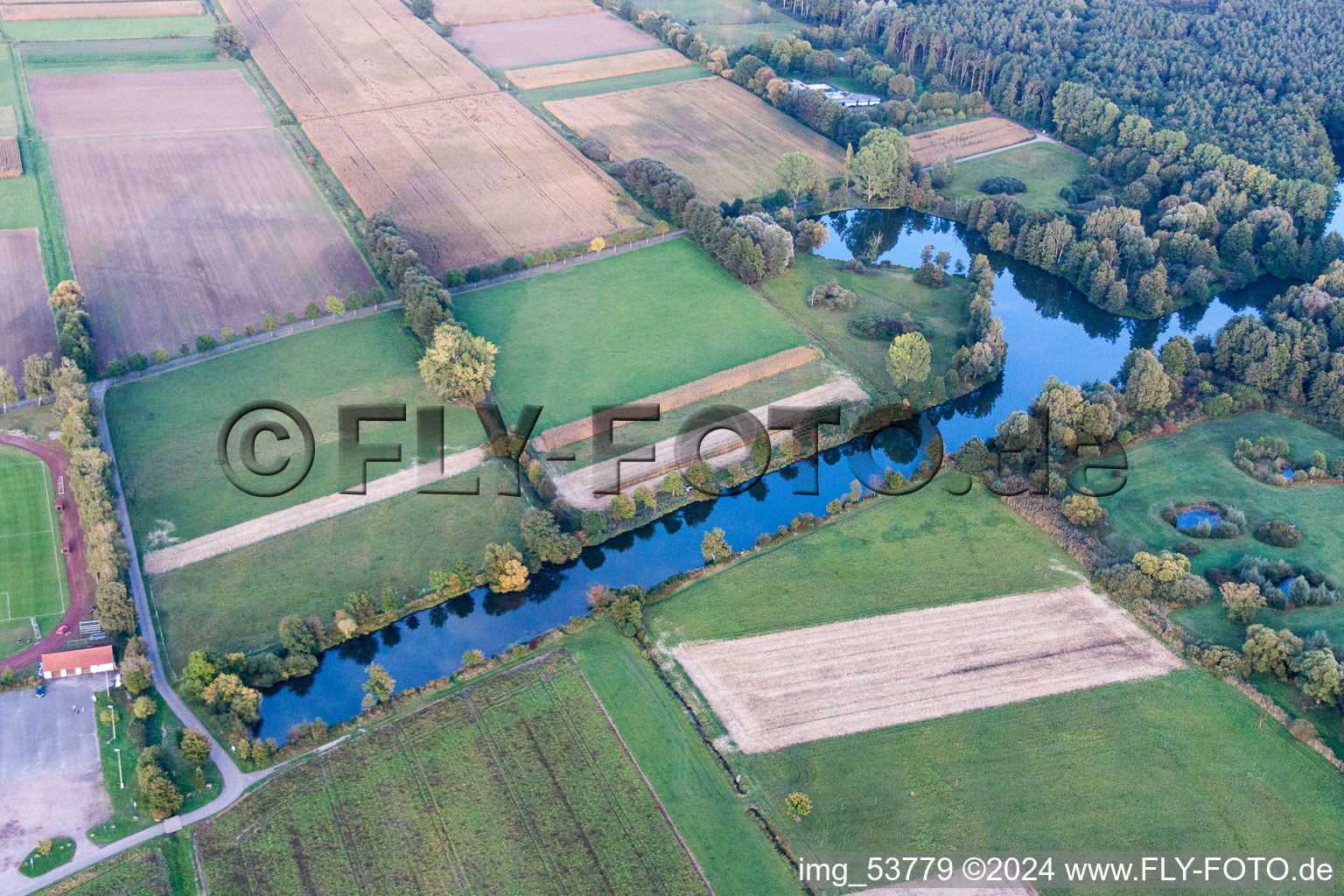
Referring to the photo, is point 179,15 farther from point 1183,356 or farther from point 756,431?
point 1183,356

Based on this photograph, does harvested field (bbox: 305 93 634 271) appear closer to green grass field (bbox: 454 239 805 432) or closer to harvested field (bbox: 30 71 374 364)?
harvested field (bbox: 30 71 374 364)

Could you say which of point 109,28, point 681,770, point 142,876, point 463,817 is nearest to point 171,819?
point 142,876

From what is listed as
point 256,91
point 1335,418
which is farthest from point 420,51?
point 1335,418

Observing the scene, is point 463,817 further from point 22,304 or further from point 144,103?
point 144,103

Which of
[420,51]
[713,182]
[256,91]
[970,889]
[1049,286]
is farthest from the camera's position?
[420,51]

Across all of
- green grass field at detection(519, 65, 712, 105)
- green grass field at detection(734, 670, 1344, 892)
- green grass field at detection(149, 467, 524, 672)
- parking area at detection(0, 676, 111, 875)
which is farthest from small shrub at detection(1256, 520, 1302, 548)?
green grass field at detection(519, 65, 712, 105)
